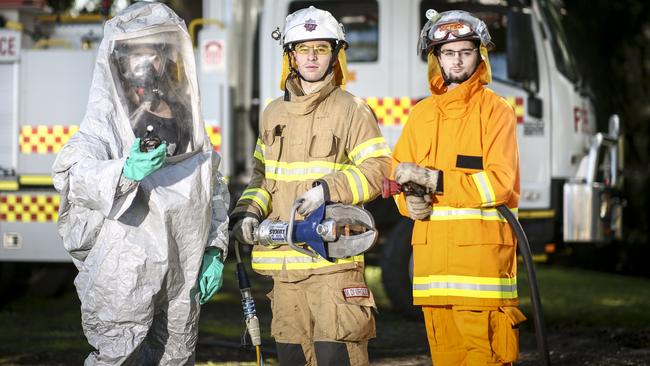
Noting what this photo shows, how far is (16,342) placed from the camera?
8250 mm

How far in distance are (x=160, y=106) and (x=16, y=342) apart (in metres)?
4.28

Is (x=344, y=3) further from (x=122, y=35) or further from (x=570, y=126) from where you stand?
(x=122, y=35)

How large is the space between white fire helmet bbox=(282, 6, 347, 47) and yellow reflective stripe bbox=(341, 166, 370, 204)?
60 centimetres

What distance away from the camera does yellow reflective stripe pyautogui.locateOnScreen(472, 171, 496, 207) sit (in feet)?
14.1

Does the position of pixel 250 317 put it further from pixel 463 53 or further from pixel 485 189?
pixel 463 53

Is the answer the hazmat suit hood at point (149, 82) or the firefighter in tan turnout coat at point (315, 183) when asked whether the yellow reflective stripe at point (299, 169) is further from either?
the hazmat suit hood at point (149, 82)

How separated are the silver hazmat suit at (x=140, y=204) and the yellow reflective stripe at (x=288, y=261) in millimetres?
210

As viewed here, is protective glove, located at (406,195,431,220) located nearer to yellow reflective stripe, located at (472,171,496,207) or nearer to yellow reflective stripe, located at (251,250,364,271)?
yellow reflective stripe, located at (472,171,496,207)

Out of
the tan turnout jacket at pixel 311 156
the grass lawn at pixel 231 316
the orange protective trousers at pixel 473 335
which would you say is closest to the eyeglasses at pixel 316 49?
the tan turnout jacket at pixel 311 156

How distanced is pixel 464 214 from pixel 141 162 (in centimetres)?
127

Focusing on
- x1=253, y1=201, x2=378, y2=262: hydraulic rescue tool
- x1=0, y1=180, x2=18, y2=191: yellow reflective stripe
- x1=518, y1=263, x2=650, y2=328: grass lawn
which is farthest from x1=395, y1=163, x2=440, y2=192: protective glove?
x1=0, y1=180, x2=18, y2=191: yellow reflective stripe

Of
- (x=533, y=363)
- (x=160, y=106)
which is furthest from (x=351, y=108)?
(x=533, y=363)

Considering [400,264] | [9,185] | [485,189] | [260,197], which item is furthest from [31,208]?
[485,189]

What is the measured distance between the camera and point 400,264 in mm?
8602
